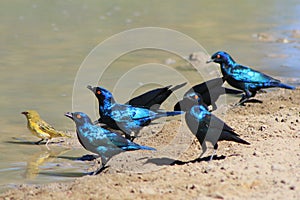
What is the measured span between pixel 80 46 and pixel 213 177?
8913 millimetres

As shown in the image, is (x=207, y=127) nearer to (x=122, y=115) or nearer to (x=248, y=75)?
(x=122, y=115)

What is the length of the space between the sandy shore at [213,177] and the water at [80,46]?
0.90m

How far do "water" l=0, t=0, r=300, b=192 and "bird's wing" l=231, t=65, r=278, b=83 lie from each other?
1.23m

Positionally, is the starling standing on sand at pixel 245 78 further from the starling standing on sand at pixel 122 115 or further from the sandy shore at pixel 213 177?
the starling standing on sand at pixel 122 115

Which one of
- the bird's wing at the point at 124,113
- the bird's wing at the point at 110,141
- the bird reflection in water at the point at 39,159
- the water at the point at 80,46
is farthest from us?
the water at the point at 80,46

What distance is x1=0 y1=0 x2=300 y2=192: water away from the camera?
8.50 m

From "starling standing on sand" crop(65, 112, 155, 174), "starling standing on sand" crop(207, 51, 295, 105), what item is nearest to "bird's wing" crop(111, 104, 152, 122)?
"starling standing on sand" crop(65, 112, 155, 174)

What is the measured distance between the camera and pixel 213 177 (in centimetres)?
605

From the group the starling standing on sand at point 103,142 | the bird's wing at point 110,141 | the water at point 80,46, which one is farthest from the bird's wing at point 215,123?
the water at point 80,46

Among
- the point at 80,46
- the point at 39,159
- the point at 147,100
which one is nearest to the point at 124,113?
the point at 147,100

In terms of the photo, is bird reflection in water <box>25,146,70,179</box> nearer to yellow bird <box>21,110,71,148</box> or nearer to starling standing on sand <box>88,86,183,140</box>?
yellow bird <box>21,110,71,148</box>

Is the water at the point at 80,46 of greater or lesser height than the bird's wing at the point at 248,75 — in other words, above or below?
above

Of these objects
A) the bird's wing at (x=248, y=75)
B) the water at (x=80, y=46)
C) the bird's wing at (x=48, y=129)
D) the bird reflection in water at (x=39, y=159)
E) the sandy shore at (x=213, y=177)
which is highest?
the water at (x=80, y=46)

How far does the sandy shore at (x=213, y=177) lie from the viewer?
572 centimetres
